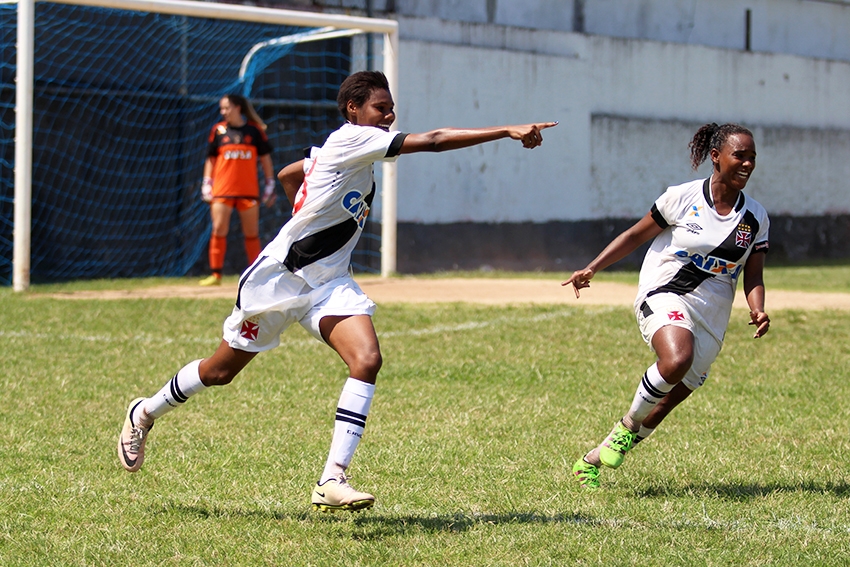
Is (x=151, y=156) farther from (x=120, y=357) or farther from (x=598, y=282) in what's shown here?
(x=120, y=357)

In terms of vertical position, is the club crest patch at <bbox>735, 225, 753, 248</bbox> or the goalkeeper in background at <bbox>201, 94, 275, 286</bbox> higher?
the club crest patch at <bbox>735, 225, 753, 248</bbox>

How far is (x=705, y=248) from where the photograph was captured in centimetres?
521

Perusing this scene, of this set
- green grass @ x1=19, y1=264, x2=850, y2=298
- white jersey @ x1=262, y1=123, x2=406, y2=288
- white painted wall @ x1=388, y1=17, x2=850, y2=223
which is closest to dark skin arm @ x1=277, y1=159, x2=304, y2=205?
white jersey @ x1=262, y1=123, x2=406, y2=288

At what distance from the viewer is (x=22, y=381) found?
Result: 291 inches

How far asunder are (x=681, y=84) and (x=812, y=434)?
14.4 meters

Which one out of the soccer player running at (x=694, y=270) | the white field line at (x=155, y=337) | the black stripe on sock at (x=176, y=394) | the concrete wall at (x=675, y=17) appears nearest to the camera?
the black stripe on sock at (x=176, y=394)

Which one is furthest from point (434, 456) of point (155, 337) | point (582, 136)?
point (582, 136)

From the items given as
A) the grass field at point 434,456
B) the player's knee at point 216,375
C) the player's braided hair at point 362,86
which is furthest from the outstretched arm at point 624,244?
the player's knee at point 216,375

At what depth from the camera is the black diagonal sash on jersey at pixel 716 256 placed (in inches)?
204

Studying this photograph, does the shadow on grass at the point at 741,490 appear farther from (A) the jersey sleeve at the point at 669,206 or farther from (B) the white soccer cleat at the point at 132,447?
(B) the white soccer cleat at the point at 132,447

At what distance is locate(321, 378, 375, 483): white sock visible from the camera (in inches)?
169

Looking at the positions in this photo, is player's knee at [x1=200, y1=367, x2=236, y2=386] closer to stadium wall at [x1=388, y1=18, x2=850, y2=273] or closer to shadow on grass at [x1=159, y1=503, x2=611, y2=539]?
shadow on grass at [x1=159, y1=503, x2=611, y2=539]

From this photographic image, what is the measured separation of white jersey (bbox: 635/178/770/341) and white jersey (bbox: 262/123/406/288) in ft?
4.71

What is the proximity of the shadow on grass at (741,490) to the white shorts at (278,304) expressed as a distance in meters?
1.53
